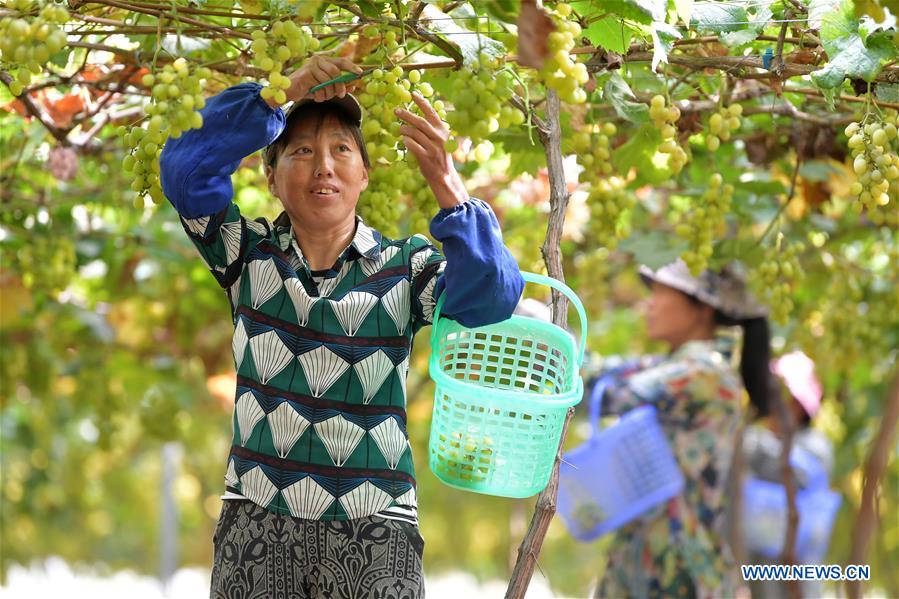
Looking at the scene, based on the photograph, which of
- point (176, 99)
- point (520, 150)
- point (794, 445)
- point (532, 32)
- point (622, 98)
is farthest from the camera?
point (794, 445)

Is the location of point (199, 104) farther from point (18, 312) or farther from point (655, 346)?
point (655, 346)

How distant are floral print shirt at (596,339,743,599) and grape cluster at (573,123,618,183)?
6.09 feet

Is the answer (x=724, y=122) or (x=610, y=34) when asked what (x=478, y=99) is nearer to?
(x=610, y=34)

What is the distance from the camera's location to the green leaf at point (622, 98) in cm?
291

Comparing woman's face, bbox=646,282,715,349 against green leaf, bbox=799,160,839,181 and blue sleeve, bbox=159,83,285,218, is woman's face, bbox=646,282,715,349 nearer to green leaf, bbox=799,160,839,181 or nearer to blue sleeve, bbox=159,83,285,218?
green leaf, bbox=799,160,839,181

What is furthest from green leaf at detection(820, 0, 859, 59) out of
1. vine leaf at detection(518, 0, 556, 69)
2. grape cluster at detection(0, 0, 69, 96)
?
grape cluster at detection(0, 0, 69, 96)

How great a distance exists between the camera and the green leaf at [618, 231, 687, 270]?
4.24 meters

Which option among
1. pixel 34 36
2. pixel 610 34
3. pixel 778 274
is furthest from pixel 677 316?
pixel 34 36

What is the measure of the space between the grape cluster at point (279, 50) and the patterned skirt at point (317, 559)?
0.89 metres

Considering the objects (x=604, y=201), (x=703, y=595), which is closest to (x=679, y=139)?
(x=604, y=201)

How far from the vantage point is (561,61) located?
82.8 inches

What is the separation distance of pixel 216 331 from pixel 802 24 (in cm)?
511

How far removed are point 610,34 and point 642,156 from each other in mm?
1045

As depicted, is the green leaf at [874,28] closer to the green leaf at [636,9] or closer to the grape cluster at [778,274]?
the green leaf at [636,9]
